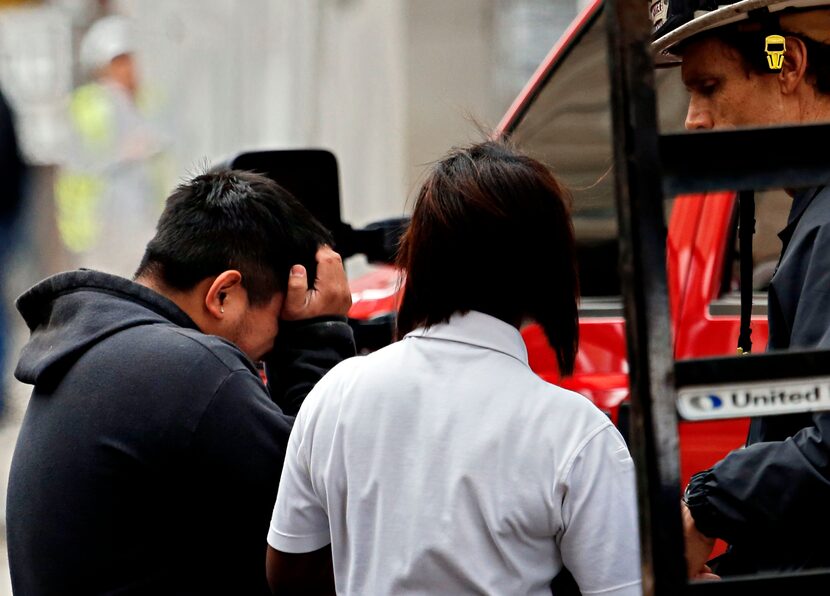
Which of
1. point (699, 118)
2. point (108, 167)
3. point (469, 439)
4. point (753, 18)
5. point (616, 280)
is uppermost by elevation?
point (753, 18)

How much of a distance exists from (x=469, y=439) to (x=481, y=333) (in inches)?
6.2

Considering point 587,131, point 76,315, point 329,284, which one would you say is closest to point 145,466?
point 76,315

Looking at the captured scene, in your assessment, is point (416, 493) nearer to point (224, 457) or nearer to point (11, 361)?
point (224, 457)

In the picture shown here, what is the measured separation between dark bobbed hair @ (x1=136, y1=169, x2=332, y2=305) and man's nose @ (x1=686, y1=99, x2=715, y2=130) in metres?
0.75

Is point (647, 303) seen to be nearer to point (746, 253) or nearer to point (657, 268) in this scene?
point (657, 268)

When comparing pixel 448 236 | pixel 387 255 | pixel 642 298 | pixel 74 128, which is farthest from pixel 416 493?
pixel 74 128

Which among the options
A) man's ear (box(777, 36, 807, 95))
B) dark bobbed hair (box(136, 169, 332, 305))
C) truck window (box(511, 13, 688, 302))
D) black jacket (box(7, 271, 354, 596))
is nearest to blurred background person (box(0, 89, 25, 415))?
truck window (box(511, 13, 688, 302))

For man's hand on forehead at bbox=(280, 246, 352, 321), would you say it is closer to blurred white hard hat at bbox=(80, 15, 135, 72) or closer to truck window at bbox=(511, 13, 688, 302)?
truck window at bbox=(511, 13, 688, 302)

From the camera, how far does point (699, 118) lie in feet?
7.61

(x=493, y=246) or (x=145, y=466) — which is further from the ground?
(x=493, y=246)

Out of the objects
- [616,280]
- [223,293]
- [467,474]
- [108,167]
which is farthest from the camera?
[108,167]

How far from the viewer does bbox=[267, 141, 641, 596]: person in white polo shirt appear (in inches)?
69.1

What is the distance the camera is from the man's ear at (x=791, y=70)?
222cm

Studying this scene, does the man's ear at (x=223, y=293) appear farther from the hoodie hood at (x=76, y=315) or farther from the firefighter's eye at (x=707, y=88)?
the firefighter's eye at (x=707, y=88)
